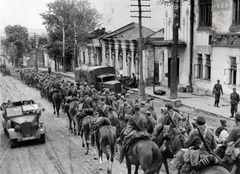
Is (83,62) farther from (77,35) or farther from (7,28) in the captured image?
(7,28)

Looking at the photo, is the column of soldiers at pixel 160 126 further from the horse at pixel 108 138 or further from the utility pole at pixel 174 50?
the utility pole at pixel 174 50

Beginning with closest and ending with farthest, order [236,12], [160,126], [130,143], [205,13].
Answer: [130,143] → [160,126] → [236,12] → [205,13]

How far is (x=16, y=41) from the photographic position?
3145 inches

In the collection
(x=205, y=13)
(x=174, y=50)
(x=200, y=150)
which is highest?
(x=205, y=13)

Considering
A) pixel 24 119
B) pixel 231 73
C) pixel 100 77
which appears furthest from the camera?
pixel 100 77

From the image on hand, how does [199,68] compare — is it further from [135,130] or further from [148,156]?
[148,156]

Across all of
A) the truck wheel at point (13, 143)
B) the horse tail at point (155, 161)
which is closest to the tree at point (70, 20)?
the truck wheel at point (13, 143)

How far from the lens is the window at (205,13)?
90.9ft

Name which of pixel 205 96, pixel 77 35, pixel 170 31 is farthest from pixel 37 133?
pixel 77 35

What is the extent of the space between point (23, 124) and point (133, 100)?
13106 mm

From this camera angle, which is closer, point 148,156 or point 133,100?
point 148,156

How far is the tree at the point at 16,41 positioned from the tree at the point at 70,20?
1030 inches

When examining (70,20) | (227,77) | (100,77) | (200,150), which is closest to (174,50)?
(227,77)

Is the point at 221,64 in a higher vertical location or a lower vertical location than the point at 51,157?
higher
